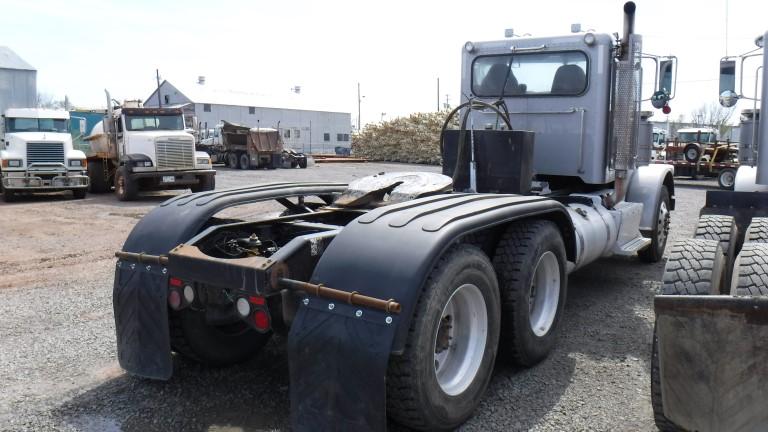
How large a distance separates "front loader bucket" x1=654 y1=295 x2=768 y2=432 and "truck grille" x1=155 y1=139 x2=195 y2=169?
16205 millimetres

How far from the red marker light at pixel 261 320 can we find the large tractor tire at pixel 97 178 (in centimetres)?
1732

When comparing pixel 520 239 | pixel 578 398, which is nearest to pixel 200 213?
pixel 520 239

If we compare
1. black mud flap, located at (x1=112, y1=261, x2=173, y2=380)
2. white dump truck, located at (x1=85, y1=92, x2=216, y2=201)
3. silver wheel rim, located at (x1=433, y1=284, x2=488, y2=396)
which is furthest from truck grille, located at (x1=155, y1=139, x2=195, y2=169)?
silver wheel rim, located at (x1=433, y1=284, x2=488, y2=396)

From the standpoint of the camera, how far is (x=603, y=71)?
257 inches

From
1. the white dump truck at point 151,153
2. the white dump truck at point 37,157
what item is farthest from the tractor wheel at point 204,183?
the white dump truck at point 37,157

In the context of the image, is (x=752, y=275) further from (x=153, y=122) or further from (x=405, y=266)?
(x=153, y=122)

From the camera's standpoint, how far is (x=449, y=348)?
362 cm

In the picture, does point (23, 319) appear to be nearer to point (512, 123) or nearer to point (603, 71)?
point (512, 123)

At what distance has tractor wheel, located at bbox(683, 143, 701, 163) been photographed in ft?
80.5

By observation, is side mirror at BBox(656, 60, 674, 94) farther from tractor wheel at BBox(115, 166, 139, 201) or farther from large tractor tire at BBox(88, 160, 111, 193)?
large tractor tire at BBox(88, 160, 111, 193)

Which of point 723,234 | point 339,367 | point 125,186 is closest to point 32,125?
point 125,186

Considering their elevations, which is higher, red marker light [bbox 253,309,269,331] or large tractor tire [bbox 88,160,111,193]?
large tractor tire [bbox 88,160,111,193]

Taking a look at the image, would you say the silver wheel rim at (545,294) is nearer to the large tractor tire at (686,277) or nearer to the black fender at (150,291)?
the large tractor tire at (686,277)

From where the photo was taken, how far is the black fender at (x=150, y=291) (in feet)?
12.5
